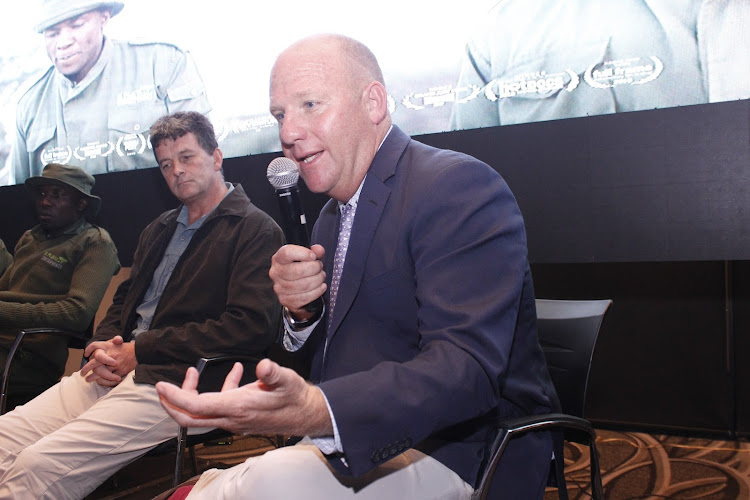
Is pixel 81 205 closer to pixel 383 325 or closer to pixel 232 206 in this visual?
pixel 232 206

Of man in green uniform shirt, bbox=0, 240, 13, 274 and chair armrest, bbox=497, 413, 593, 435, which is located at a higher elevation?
chair armrest, bbox=497, 413, 593, 435

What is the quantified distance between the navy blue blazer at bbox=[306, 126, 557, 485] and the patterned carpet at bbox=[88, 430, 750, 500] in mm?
1517

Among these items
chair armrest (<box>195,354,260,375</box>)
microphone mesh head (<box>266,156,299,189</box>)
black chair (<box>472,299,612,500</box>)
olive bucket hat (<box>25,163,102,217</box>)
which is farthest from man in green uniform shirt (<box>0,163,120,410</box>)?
black chair (<box>472,299,612,500</box>)

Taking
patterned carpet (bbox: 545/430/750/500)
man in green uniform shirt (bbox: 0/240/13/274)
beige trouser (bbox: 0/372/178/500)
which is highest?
man in green uniform shirt (bbox: 0/240/13/274)

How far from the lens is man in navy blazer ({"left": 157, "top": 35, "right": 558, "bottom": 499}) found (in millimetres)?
887

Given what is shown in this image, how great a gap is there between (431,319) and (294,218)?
22.4 inches

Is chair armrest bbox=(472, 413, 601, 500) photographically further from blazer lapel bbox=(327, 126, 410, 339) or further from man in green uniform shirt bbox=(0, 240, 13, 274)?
man in green uniform shirt bbox=(0, 240, 13, 274)

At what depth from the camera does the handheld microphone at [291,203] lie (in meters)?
1.51

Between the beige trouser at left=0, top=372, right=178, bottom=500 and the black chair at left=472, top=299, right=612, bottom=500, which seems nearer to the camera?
the black chair at left=472, top=299, right=612, bottom=500

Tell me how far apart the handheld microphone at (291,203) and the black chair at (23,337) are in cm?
141

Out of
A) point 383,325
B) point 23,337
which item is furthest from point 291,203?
point 23,337

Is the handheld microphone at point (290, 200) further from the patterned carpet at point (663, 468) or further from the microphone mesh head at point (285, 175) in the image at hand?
the patterned carpet at point (663, 468)

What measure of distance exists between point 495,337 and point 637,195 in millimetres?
1846

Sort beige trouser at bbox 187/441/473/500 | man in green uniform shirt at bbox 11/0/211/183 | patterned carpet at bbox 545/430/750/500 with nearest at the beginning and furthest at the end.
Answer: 1. beige trouser at bbox 187/441/473/500
2. patterned carpet at bbox 545/430/750/500
3. man in green uniform shirt at bbox 11/0/211/183
